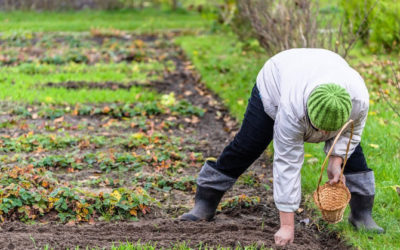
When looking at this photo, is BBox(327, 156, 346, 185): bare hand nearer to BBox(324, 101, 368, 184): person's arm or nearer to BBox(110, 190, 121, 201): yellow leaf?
BBox(324, 101, 368, 184): person's arm

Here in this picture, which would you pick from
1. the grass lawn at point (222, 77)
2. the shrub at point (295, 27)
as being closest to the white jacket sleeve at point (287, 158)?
the grass lawn at point (222, 77)

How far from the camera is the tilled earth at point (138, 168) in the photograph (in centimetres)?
404

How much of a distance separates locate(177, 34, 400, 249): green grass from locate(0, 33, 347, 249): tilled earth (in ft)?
0.70

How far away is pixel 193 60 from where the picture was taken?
36.3ft

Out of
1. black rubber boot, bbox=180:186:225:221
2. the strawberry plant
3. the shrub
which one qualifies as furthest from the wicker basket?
the shrub

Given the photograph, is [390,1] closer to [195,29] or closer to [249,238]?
[195,29]

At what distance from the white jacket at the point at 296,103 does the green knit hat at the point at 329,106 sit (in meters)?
0.12

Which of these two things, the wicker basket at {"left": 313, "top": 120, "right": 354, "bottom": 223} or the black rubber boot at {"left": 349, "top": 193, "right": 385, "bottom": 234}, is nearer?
the wicker basket at {"left": 313, "top": 120, "right": 354, "bottom": 223}

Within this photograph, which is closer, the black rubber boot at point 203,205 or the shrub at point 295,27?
the black rubber boot at point 203,205

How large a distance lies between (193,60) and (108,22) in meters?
5.87

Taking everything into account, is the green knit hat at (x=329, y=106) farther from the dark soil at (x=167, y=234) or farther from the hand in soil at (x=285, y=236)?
the dark soil at (x=167, y=234)

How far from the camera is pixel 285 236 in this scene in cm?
368

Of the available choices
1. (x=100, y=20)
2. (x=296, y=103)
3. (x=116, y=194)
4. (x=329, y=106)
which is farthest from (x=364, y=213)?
(x=100, y=20)

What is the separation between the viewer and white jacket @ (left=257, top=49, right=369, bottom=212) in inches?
130
